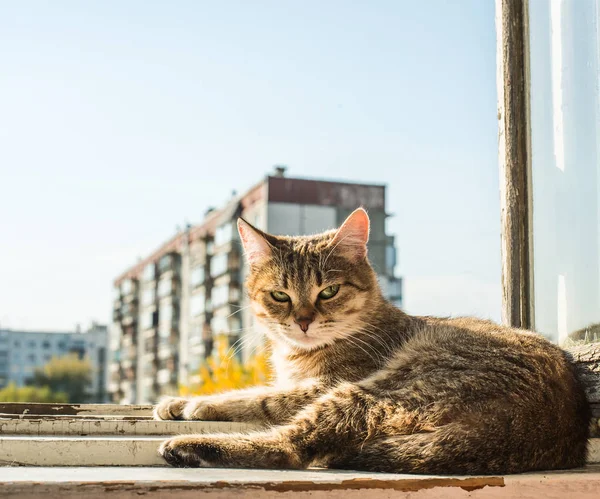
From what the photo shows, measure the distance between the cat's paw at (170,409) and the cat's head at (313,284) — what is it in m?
0.47

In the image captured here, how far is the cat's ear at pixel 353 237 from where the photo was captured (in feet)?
8.98

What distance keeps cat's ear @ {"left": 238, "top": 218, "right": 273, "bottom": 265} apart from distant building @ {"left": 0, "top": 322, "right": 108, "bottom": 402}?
48.0 meters

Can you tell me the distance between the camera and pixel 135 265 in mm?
39625

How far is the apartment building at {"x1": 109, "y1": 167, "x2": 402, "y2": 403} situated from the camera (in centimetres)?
2533

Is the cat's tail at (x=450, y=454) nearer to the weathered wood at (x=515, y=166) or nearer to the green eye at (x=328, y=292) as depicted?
the weathered wood at (x=515, y=166)

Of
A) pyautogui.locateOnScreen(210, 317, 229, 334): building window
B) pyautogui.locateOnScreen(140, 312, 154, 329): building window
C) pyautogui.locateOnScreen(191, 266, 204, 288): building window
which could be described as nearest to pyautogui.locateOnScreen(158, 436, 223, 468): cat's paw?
pyautogui.locateOnScreen(210, 317, 229, 334): building window

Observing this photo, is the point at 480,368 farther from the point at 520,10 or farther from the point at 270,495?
the point at 520,10

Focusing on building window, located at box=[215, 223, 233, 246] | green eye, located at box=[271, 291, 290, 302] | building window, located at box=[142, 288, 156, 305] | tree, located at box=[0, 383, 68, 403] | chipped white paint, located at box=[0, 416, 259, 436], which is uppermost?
building window, located at box=[215, 223, 233, 246]

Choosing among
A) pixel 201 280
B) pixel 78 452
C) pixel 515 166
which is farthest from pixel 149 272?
pixel 78 452

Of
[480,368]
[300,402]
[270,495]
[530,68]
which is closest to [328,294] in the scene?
[300,402]

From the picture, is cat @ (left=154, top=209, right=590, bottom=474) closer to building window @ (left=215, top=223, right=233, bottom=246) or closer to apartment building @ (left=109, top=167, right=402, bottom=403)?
apartment building @ (left=109, top=167, right=402, bottom=403)

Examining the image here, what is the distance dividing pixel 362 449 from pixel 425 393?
0.75ft

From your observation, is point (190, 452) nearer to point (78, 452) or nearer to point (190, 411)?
point (78, 452)

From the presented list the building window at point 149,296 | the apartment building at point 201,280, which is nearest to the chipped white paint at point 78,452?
the apartment building at point 201,280
